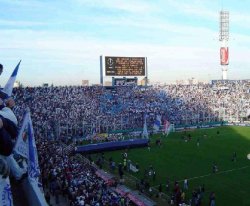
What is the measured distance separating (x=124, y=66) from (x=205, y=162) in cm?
3430

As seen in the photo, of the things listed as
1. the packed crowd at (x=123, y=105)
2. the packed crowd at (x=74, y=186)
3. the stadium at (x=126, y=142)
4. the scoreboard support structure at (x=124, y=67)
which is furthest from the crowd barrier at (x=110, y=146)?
the scoreboard support structure at (x=124, y=67)

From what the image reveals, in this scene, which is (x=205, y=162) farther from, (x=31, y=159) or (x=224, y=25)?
(x=224, y=25)

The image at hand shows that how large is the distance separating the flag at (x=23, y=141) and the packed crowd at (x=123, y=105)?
4260 centimetres

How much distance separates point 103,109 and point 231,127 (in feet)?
66.6

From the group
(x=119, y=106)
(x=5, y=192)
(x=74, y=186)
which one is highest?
(x=5, y=192)

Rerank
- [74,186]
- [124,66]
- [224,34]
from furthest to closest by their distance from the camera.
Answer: [224,34]
[124,66]
[74,186]

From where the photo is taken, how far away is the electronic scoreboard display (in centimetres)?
6625

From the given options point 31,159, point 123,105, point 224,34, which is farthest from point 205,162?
point 224,34

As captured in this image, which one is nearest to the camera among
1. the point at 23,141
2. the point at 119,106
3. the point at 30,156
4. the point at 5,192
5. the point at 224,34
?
the point at 5,192

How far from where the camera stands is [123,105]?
6456 cm

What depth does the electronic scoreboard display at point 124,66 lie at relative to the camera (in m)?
66.2

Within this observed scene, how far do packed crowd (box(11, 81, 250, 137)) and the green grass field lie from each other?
976 cm

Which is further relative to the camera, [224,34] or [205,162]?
[224,34]

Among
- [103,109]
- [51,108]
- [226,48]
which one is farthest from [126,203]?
[226,48]
